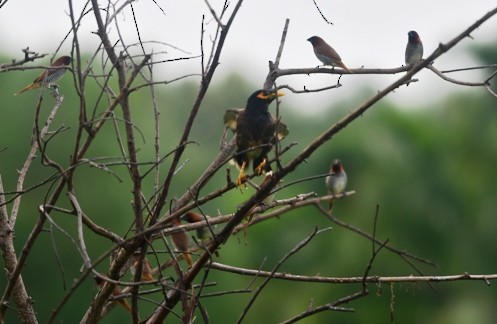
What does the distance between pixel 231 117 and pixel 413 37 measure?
2533mm

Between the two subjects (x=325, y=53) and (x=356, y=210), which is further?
(x=356, y=210)

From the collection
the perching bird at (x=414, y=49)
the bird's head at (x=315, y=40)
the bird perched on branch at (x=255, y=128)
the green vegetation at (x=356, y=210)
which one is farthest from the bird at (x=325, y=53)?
the green vegetation at (x=356, y=210)

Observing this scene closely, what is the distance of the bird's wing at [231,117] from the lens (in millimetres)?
5652

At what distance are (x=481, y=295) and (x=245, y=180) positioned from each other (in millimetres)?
25415

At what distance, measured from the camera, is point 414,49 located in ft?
25.4

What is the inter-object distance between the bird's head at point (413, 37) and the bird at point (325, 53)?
599 mm

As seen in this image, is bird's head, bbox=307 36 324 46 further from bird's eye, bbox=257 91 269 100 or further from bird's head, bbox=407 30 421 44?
bird's eye, bbox=257 91 269 100

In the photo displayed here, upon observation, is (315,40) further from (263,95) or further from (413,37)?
(263,95)

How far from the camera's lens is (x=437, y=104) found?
37125 mm

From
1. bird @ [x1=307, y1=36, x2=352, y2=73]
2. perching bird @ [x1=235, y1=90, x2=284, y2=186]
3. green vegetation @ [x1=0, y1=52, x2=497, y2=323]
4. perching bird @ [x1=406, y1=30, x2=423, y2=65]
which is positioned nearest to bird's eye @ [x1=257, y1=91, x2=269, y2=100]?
perching bird @ [x1=235, y1=90, x2=284, y2=186]

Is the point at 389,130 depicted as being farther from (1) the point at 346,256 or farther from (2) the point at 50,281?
(2) the point at 50,281

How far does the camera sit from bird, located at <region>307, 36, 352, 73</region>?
7.48 meters

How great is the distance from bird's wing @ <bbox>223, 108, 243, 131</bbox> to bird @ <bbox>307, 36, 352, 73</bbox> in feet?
5.80

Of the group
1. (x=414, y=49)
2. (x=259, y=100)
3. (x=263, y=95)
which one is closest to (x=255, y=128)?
(x=259, y=100)
